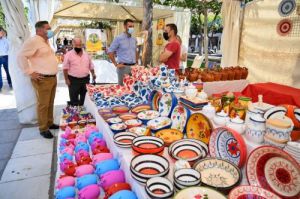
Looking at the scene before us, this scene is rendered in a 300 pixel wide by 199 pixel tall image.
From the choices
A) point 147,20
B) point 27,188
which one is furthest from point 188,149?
point 147,20

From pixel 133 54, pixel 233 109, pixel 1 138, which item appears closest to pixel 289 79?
pixel 133 54

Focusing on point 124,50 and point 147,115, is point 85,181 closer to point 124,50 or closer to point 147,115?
point 147,115

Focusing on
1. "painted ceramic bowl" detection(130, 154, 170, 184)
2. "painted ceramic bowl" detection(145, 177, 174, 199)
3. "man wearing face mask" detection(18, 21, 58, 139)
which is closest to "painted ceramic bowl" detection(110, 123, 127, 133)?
"painted ceramic bowl" detection(130, 154, 170, 184)

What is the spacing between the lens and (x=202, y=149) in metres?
1.41

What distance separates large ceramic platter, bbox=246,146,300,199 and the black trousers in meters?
2.99

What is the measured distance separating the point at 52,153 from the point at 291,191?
8.98 feet

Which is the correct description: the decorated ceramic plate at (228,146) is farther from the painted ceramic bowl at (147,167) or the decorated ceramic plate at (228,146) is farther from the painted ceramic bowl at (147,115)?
the painted ceramic bowl at (147,115)

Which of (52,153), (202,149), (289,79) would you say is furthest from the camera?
(289,79)

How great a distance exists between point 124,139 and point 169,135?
339mm

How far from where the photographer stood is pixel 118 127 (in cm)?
186

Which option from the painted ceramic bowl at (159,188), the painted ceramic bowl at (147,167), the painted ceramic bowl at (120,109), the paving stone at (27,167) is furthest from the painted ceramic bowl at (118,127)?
the paving stone at (27,167)

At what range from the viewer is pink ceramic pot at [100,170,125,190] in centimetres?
140

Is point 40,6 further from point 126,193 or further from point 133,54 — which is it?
point 126,193

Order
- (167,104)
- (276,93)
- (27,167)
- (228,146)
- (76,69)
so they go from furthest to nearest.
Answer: (76,69), (276,93), (27,167), (167,104), (228,146)
